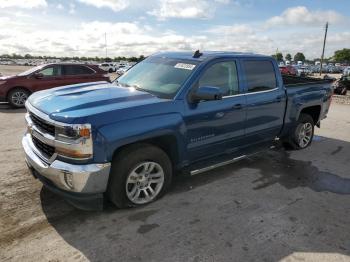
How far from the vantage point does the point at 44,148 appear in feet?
13.0

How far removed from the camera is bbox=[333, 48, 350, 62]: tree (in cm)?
9956

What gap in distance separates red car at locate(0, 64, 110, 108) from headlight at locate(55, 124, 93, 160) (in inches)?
364

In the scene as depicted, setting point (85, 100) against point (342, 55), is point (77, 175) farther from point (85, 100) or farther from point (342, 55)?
point (342, 55)

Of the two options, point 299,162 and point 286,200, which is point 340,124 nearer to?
point 299,162

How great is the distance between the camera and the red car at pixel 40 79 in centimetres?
1173

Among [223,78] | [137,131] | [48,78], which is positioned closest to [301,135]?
[223,78]

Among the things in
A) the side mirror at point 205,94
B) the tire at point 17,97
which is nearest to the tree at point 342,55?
the tire at point 17,97

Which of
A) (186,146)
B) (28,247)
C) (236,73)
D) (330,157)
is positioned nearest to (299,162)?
(330,157)

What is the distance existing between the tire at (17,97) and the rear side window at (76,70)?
1.67m

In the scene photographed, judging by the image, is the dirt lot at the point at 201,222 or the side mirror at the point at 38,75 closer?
the dirt lot at the point at 201,222

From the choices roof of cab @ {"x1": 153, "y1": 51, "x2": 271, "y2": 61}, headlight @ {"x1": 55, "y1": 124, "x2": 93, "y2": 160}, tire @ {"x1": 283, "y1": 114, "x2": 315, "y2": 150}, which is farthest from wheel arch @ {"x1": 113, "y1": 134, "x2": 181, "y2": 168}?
tire @ {"x1": 283, "y1": 114, "x2": 315, "y2": 150}

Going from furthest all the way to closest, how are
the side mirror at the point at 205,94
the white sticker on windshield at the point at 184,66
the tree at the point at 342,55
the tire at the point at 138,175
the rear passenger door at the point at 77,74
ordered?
the tree at the point at 342,55, the rear passenger door at the point at 77,74, the white sticker on windshield at the point at 184,66, the side mirror at the point at 205,94, the tire at the point at 138,175

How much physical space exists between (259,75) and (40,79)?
910cm

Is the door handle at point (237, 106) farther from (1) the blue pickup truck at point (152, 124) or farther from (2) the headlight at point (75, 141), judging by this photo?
(2) the headlight at point (75, 141)
